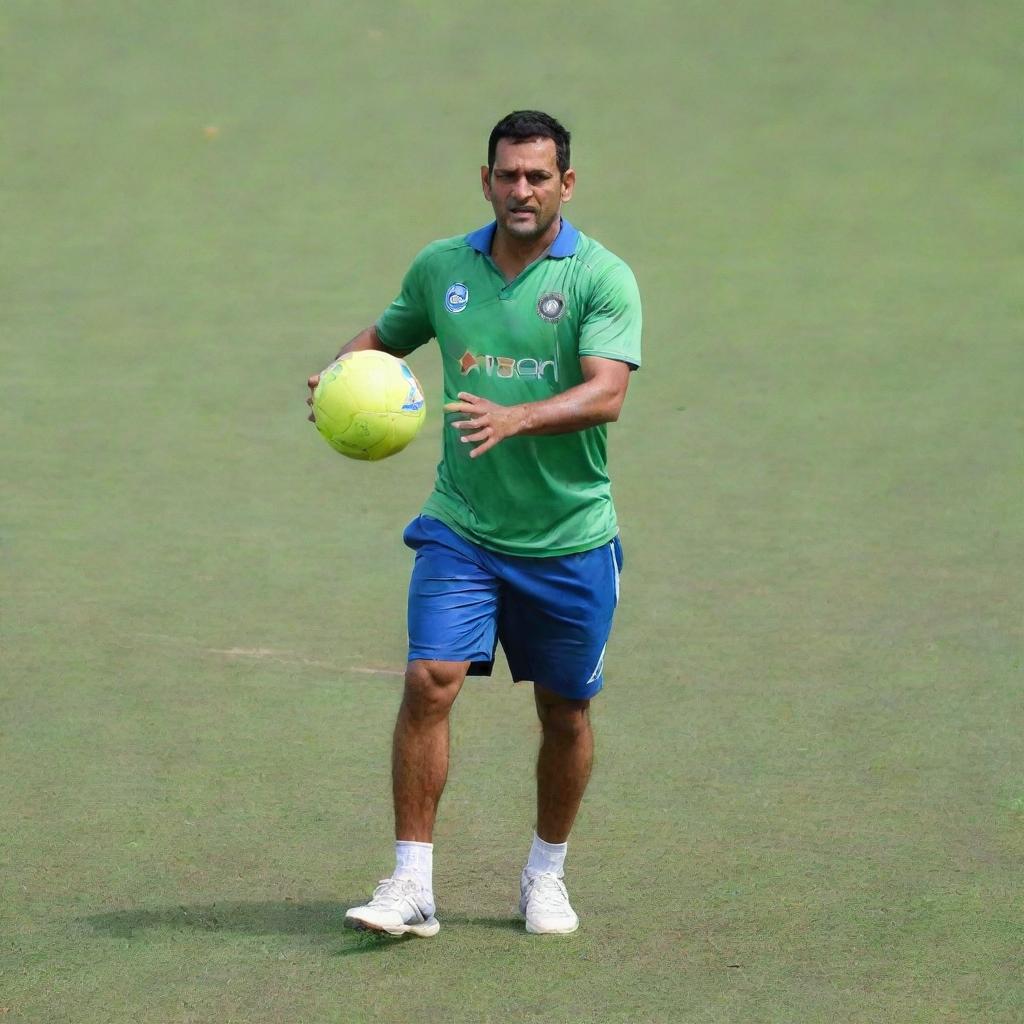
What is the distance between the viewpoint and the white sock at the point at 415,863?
4.90 metres

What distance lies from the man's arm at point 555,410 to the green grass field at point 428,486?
139 centimetres

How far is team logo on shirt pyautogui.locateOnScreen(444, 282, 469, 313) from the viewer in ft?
16.6

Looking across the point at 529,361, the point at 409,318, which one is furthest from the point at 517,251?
the point at 409,318

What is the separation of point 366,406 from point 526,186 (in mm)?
740

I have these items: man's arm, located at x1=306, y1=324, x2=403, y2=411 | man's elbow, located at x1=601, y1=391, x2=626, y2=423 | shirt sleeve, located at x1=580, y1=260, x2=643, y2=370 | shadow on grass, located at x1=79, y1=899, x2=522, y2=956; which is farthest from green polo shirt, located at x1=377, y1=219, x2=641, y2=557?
shadow on grass, located at x1=79, y1=899, x2=522, y2=956

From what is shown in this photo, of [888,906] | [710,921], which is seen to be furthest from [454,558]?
[888,906]

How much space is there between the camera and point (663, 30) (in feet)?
48.5

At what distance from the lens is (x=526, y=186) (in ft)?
16.4

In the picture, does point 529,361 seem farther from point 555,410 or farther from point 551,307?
point 555,410

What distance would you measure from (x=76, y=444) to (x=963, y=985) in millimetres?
6210

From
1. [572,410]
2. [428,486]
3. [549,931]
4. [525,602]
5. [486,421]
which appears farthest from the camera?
[428,486]

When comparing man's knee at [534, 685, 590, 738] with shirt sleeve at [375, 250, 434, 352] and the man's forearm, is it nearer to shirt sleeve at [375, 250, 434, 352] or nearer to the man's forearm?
the man's forearm

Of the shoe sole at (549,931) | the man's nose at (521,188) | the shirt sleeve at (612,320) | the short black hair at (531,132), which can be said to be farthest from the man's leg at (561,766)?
the short black hair at (531,132)

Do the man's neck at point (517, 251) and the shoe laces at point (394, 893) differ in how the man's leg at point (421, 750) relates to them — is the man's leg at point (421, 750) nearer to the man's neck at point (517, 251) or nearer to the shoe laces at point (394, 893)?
the shoe laces at point (394, 893)
